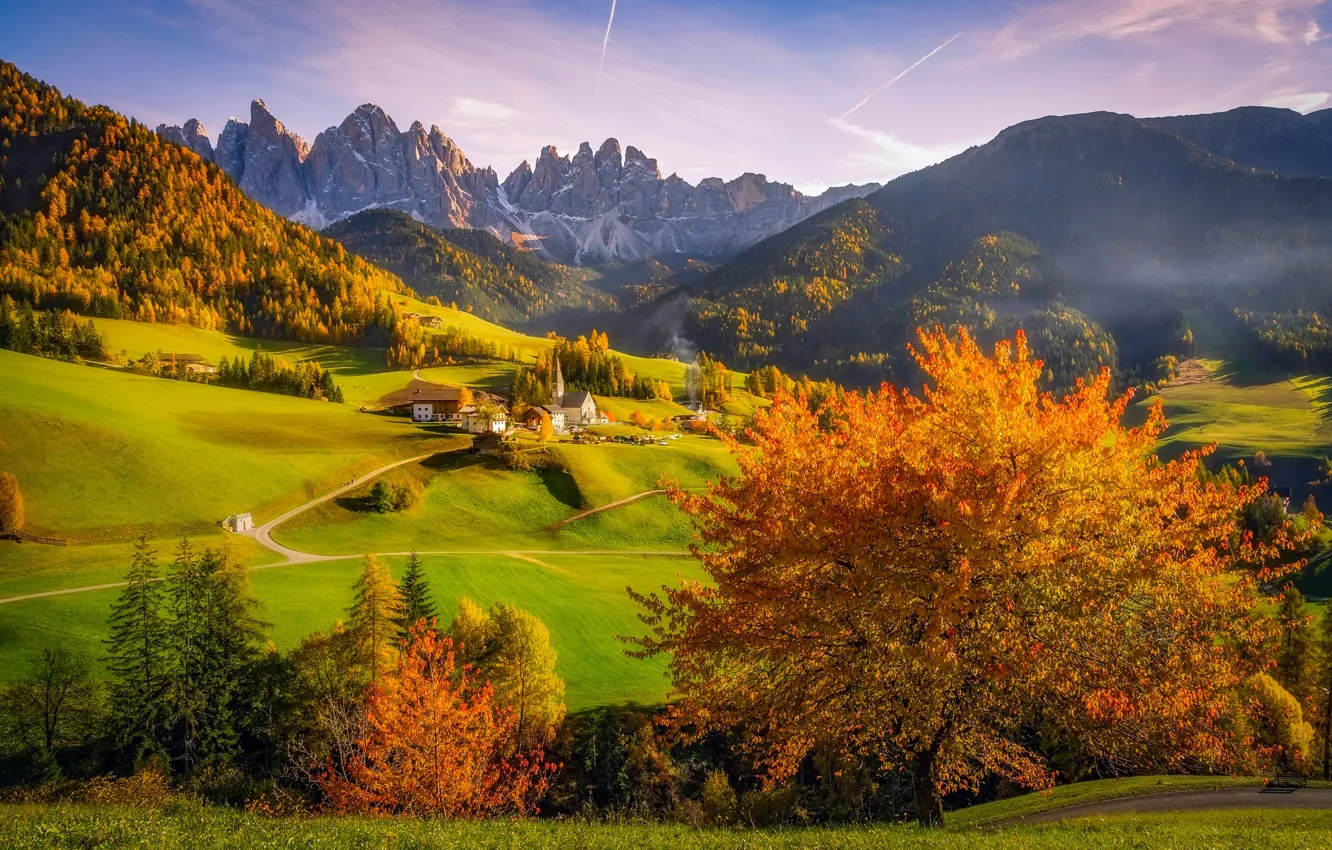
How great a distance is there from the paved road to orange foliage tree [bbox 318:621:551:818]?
1053 inches

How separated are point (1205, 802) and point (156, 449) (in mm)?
97537

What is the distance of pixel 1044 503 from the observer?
14367 mm

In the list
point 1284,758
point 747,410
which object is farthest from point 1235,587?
point 747,410

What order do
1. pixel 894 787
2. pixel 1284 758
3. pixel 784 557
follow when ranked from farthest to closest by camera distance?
pixel 1284 758 → pixel 894 787 → pixel 784 557

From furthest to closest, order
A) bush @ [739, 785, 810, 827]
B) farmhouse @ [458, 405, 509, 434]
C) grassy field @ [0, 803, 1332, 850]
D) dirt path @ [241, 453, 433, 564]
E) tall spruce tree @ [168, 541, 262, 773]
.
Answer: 1. farmhouse @ [458, 405, 509, 434]
2. dirt path @ [241, 453, 433, 564]
3. bush @ [739, 785, 810, 827]
4. tall spruce tree @ [168, 541, 262, 773]
5. grassy field @ [0, 803, 1332, 850]

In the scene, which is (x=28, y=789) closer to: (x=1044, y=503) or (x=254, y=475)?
(x=1044, y=503)

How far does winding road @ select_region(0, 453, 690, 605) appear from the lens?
50.4m


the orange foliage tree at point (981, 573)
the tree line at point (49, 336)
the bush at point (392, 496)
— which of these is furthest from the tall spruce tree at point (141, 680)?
the tree line at point (49, 336)

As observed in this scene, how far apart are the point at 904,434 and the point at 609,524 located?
2967 inches

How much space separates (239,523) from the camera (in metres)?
69.1

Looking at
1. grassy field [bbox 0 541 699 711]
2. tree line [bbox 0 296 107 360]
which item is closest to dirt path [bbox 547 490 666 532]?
grassy field [bbox 0 541 699 711]

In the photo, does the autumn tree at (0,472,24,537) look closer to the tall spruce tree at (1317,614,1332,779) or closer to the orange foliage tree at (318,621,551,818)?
the orange foliage tree at (318,621,551,818)

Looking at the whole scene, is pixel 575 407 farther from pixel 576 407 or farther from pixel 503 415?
pixel 503 415

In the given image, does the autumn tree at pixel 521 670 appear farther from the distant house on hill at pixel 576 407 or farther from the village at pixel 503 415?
the distant house on hill at pixel 576 407
